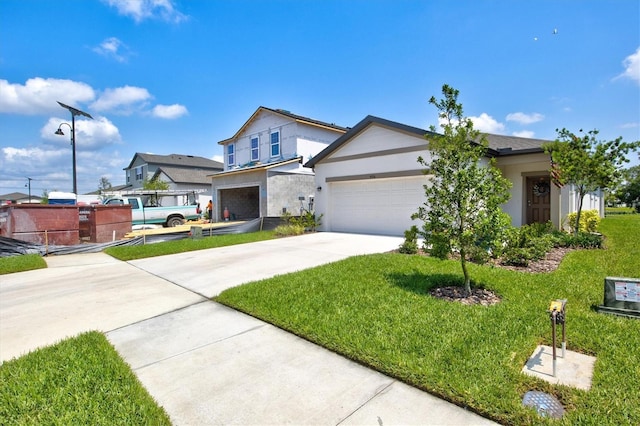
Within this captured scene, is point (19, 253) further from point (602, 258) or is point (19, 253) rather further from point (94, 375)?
point (602, 258)

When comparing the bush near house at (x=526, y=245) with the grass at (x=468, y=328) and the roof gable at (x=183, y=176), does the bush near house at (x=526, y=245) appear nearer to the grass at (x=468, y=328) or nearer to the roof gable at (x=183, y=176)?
the grass at (x=468, y=328)

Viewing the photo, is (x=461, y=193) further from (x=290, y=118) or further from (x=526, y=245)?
(x=290, y=118)

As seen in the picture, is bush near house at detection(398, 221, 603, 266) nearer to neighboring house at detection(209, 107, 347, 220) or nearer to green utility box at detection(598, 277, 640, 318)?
green utility box at detection(598, 277, 640, 318)

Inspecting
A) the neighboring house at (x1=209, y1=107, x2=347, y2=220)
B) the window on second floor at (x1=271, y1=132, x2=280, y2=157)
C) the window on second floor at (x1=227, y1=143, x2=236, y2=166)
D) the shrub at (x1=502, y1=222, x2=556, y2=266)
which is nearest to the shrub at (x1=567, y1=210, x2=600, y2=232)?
the shrub at (x1=502, y1=222, x2=556, y2=266)

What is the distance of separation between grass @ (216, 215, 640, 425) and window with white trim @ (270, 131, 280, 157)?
48.5 ft

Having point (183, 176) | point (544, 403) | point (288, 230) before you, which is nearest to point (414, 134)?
point (288, 230)

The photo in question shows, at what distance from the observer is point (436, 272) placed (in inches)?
234

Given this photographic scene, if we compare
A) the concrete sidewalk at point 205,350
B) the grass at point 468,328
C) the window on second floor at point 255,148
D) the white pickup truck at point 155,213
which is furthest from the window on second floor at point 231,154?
the grass at point 468,328

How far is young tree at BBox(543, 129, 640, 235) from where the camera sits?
8438 mm

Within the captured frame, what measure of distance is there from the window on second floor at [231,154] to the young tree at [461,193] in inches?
820

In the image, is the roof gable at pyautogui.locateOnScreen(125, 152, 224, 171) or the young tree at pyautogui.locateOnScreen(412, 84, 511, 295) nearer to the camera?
the young tree at pyautogui.locateOnScreen(412, 84, 511, 295)

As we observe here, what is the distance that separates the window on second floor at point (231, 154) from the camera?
23.8 meters

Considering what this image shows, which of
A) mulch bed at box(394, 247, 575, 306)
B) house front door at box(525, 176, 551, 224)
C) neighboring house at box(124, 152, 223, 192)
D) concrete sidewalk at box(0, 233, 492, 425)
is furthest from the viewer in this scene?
neighboring house at box(124, 152, 223, 192)

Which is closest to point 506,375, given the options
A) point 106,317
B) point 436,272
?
point 436,272
